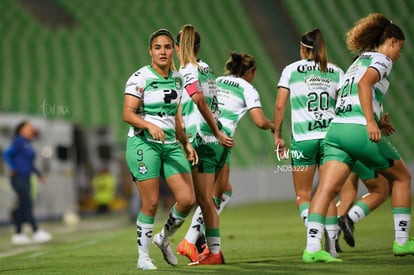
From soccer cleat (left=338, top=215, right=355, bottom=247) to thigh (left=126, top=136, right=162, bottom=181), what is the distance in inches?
108

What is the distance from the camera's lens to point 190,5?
44.4 meters

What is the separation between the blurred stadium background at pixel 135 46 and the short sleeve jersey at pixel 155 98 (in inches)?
904

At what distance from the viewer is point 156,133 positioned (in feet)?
27.1

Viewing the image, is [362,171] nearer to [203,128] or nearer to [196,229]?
[196,229]

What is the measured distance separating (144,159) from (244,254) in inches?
104

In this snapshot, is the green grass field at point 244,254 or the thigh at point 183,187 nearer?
the green grass field at point 244,254

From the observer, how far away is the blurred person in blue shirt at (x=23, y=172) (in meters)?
17.1

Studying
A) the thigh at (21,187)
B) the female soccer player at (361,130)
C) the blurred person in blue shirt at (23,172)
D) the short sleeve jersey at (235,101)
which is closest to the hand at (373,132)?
the female soccer player at (361,130)

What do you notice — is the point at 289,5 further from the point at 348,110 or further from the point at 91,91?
the point at 348,110

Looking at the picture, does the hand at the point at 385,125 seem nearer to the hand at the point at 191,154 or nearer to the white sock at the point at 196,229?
the hand at the point at 191,154

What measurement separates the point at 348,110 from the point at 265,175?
2259 centimetres

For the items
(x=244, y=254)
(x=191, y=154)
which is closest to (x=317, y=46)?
(x=191, y=154)

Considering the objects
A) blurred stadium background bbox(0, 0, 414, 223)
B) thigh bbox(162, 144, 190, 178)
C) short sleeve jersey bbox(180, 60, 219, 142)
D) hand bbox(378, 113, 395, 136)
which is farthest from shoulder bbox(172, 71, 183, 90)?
blurred stadium background bbox(0, 0, 414, 223)

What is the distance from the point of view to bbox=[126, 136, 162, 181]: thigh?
8.48 meters
